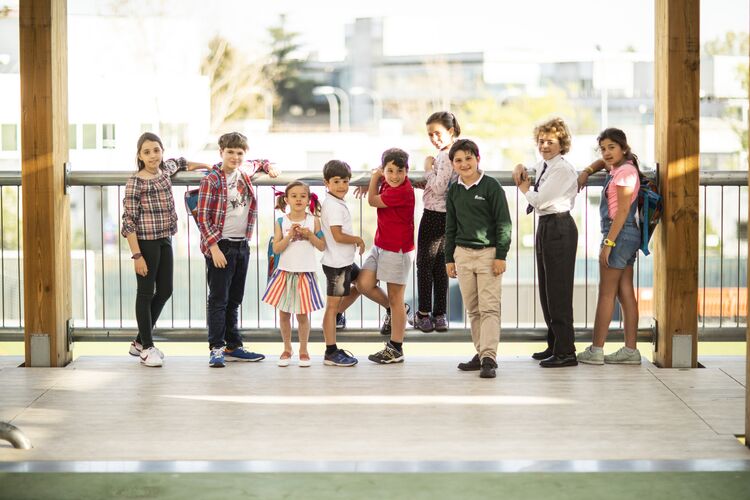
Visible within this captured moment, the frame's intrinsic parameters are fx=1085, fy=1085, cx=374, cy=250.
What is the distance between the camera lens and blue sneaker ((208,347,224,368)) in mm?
6992

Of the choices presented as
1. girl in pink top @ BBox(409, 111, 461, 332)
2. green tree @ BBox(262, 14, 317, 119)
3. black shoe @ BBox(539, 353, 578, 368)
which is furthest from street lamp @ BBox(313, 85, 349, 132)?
black shoe @ BBox(539, 353, 578, 368)

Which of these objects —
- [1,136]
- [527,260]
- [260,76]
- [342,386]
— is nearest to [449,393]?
[342,386]

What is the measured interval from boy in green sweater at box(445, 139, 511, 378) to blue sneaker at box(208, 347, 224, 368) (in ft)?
5.20

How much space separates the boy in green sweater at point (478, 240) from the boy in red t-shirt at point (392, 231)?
30 centimetres

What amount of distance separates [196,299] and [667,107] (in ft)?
15.8

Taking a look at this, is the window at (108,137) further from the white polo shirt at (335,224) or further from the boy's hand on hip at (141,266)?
the white polo shirt at (335,224)

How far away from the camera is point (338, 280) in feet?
22.4

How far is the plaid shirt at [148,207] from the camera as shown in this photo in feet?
22.1

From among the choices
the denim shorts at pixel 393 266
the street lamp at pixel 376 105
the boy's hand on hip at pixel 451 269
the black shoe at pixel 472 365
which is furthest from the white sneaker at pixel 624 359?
the street lamp at pixel 376 105

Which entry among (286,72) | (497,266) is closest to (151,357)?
(497,266)

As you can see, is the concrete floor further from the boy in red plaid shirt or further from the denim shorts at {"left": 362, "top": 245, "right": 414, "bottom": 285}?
the denim shorts at {"left": 362, "top": 245, "right": 414, "bottom": 285}

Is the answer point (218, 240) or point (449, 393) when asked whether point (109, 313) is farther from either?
point (449, 393)

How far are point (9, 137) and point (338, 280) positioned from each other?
4080 millimetres

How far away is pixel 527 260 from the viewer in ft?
56.7
